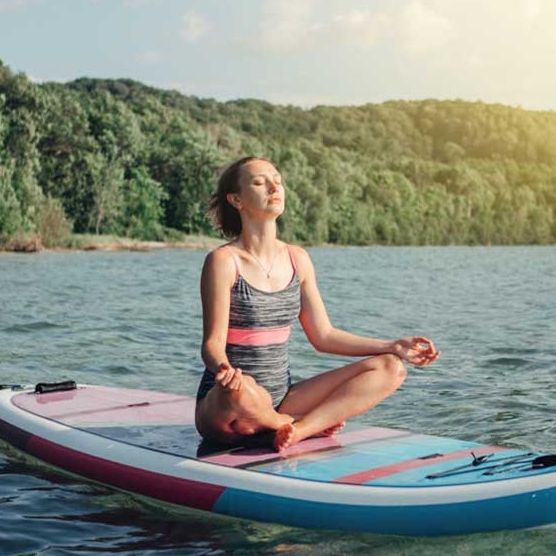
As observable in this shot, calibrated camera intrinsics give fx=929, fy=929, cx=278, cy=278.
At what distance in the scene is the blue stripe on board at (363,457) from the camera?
4043mm

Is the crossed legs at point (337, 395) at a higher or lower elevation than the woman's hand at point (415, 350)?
lower

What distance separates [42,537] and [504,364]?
21.3 ft

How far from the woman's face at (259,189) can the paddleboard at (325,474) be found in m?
1.11

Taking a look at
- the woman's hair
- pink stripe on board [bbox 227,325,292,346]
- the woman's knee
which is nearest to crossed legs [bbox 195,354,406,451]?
the woman's knee

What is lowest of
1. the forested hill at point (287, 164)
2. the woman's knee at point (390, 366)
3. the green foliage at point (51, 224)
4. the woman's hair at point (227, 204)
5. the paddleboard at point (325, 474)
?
the paddleboard at point (325, 474)

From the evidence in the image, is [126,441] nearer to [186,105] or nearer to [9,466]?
[9,466]

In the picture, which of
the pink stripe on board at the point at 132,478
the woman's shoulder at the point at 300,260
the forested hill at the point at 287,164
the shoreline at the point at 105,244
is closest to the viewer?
the pink stripe on board at the point at 132,478

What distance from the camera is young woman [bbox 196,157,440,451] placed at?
4223 mm

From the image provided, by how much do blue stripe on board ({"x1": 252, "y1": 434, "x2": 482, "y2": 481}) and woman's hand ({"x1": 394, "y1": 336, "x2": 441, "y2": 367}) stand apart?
0.44 metres

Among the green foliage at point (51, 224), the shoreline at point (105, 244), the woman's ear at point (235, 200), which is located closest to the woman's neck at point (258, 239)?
the woman's ear at point (235, 200)

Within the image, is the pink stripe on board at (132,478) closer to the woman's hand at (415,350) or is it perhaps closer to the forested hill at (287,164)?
the woman's hand at (415,350)

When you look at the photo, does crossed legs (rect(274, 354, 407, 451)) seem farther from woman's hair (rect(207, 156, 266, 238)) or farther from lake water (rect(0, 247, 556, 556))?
woman's hair (rect(207, 156, 266, 238))

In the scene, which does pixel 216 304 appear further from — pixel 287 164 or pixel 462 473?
pixel 287 164

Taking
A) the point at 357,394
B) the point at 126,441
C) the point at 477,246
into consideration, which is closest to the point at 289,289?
the point at 357,394
